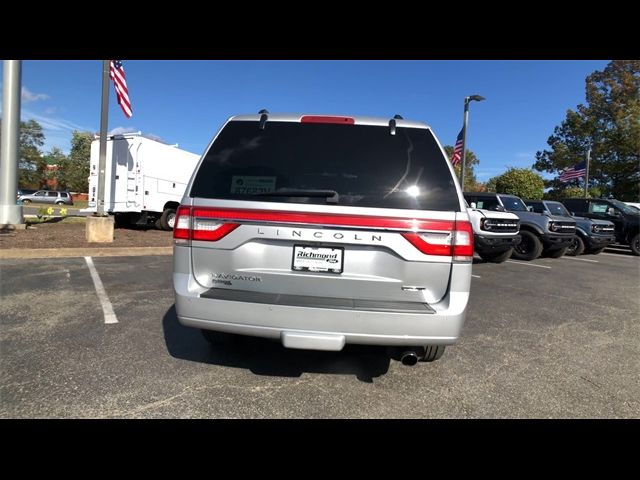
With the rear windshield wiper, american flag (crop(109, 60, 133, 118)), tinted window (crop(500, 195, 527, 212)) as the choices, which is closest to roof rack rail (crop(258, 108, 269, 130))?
the rear windshield wiper

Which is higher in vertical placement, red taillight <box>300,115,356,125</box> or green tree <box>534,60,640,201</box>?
green tree <box>534,60,640,201</box>

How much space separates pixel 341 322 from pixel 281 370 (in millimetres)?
1048

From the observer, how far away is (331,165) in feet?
8.89

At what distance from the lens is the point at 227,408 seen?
2.61m

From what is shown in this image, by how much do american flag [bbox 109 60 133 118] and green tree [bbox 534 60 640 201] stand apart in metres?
36.0

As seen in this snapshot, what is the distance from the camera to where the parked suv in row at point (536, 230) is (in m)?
11.0

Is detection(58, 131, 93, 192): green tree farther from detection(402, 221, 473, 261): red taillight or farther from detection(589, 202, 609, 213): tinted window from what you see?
detection(402, 221, 473, 261): red taillight

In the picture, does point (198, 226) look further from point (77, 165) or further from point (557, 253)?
point (77, 165)

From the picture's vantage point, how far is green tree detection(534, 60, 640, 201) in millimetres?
32219

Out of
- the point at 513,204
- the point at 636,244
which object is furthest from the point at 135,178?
the point at 636,244

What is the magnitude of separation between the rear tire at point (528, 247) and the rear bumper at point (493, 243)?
5.52 ft
